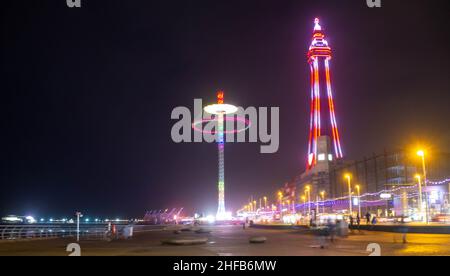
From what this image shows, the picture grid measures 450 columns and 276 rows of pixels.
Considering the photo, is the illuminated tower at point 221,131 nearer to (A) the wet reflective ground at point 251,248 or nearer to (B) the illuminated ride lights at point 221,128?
(B) the illuminated ride lights at point 221,128

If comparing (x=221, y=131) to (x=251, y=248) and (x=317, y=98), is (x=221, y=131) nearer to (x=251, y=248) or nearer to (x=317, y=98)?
(x=317, y=98)

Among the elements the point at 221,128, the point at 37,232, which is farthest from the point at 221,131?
the point at 37,232

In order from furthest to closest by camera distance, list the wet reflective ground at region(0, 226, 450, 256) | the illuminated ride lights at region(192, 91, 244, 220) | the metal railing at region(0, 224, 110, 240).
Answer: the illuminated ride lights at region(192, 91, 244, 220) < the metal railing at region(0, 224, 110, 240) < the wet reflective ground at region(0, 226, 450, 256)

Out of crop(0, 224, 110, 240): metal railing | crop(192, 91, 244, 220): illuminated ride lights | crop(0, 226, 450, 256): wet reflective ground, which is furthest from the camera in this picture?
crop(192, 91, 244, 220): illuminated ride lights

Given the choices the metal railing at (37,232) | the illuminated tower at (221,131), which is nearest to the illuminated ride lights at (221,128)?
the illuminated tower at (221,131)

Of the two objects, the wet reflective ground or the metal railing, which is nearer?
the wet reflective ground

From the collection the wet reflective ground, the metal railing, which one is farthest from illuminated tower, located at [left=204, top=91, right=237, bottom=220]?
the wet reflective ground

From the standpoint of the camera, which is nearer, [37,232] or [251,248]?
[251,248]

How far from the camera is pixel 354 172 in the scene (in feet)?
488

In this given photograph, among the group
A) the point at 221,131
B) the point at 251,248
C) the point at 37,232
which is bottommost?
the point at 37,232

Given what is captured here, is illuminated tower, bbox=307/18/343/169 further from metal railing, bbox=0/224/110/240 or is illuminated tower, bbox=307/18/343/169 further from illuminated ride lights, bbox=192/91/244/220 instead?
metal railing, bbox=0/224/110/240

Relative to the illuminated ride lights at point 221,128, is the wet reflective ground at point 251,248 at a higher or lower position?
lower
